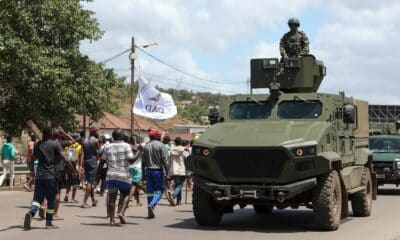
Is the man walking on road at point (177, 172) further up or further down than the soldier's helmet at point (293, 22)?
further down

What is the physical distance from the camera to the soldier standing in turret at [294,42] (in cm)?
1355

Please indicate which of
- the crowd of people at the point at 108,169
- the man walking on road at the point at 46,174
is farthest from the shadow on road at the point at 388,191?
the man walking on road at the point at 46,174

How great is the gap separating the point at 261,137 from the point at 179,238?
2.11 meters

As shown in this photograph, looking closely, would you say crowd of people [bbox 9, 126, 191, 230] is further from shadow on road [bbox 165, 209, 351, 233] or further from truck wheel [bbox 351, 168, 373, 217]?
truck wheel [bbox 351, 168, 373, 217]

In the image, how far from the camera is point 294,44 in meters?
13.6

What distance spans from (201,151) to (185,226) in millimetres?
1658

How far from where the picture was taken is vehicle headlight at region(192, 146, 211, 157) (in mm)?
10749

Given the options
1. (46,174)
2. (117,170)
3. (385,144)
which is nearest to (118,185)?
(117,170)

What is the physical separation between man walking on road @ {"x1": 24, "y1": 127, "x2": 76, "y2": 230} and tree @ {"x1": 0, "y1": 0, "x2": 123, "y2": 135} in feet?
33.7

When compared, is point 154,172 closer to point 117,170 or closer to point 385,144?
point 117,170

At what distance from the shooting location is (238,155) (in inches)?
417

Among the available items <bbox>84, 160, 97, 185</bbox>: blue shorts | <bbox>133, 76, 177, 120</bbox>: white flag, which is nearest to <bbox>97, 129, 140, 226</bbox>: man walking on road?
<bbox>84, 160, 97, 185</bbox>: blue shorts

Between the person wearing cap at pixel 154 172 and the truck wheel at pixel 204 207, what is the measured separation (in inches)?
61.9

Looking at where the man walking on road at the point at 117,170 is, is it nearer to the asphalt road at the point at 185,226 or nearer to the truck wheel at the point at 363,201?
the asphalt road at the point at 185,226
